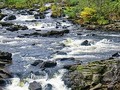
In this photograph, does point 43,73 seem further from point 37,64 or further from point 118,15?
Result: point 118,15

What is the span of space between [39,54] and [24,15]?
3943 cm

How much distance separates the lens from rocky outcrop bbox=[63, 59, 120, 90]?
2873cm

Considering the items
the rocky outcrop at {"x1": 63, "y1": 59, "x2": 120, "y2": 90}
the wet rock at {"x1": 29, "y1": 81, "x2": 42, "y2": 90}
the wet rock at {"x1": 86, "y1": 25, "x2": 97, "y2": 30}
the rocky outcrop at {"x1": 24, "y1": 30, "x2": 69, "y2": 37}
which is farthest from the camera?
the wet rock at {"x1": 86, "y1": 25, "x2": 97, "y2": 30}

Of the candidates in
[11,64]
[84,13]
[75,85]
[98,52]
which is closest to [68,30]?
[84,13]

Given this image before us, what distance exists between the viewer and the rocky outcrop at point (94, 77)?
28734 millimetres

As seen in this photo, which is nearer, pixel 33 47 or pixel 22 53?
pixel 22 53

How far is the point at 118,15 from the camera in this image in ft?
225

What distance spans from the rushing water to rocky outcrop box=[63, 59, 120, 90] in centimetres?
97

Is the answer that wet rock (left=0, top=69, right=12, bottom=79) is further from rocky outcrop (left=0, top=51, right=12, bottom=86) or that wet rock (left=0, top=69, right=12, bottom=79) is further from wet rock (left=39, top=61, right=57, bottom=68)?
wet rock (left=39, top=61, right=57, bottom=68)

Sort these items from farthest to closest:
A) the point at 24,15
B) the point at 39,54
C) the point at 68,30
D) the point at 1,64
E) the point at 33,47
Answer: the point at 24,15
the point at 68,30
the point at 33,47
the point at 39,54
the point at 1,64

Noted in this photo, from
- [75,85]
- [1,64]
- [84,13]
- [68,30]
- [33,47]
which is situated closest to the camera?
→ [75,85]

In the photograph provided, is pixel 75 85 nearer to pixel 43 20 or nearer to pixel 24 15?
pixel 43 20

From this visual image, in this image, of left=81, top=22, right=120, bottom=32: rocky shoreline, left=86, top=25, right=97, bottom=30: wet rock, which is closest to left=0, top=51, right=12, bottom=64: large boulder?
left=86, top=25, right=97, bottom=30: wet rock

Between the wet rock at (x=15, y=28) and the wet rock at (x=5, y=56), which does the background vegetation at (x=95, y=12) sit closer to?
the wet rock at (x=15, y=28)
